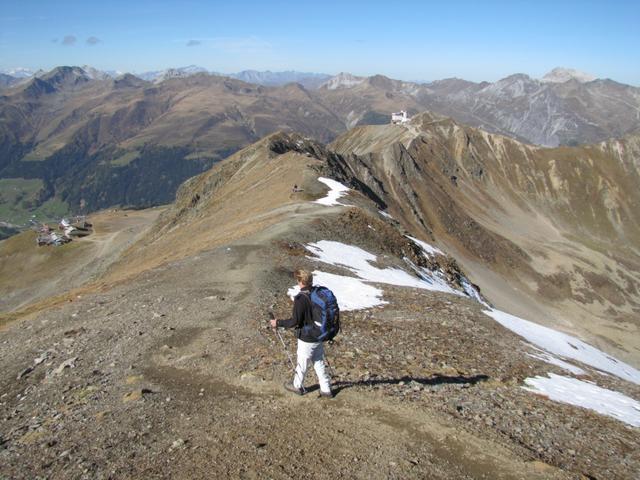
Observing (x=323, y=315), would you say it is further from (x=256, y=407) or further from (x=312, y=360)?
(x=256, y=407)

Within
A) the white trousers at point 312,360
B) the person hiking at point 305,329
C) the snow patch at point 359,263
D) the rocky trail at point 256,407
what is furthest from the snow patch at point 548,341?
the person hiking at point 305,329

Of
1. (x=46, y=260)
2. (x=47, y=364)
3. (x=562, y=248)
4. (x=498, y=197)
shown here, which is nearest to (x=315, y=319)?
(x=47, y=364)

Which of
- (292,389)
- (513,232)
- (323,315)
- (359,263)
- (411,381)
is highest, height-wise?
(323,315)

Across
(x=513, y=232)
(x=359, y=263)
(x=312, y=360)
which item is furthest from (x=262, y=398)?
(x=513, y=232)

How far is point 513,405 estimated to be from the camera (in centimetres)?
1502

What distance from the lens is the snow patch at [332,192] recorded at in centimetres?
5659

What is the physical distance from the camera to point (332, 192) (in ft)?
207

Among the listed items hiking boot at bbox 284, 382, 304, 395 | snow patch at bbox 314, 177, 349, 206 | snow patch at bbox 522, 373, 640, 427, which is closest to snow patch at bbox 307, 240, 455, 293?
snow patch at bbox 314, 177, 349, 206

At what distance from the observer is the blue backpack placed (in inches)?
492

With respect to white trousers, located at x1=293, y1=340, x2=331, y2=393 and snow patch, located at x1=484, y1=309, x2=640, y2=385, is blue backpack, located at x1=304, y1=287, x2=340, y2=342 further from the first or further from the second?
snow patch, located at x1=484, y1=309, x2=640, y2=385

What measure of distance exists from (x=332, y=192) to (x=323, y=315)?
5123 cm

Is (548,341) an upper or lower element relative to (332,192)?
lower

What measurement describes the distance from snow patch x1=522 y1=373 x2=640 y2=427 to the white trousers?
8642mm

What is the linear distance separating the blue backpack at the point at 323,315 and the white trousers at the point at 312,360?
401 millimetres
